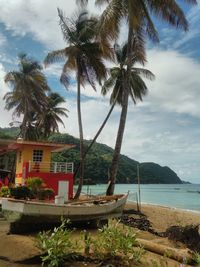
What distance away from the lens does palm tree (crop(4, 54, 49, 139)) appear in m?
35.5

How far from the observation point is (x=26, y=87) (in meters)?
35.6

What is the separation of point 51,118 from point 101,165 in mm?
59320

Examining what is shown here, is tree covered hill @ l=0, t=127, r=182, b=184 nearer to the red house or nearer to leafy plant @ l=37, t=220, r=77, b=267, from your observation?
the red house

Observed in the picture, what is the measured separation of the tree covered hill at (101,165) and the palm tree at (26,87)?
58.9ft

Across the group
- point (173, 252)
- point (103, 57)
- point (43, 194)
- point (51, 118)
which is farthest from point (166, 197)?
point (173, 252)

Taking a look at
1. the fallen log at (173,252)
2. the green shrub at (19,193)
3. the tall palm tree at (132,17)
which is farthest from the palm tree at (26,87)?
the fallen log at (173,252)

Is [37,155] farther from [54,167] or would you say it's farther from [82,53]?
[82,53]

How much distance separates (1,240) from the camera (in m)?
10.7

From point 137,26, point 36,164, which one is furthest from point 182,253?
point 36,164

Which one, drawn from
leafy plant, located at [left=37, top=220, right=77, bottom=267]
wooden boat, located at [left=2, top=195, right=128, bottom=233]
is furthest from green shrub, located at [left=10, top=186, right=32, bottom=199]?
leafy plant, located at [left=37, top=220, right=77, bottom=267]

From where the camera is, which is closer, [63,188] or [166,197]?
[63,188]

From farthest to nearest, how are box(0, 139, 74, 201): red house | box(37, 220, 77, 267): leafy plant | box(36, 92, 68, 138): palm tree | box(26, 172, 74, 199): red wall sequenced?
box(36, 92, 68, 138): palm tree → box(0, 139, 74, 201): red house → box(26, 172, 74, 199): red wall → box(37, 220, 77, 267): leafy plant

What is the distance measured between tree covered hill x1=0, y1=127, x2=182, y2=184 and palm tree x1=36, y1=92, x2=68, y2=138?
1166 cm

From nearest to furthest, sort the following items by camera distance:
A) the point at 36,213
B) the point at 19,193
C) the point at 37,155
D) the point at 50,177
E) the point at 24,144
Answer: the point at 36,213 < the point at 19,193 < the point at 50,177 < the point at 24,144 < the point at 37,155
